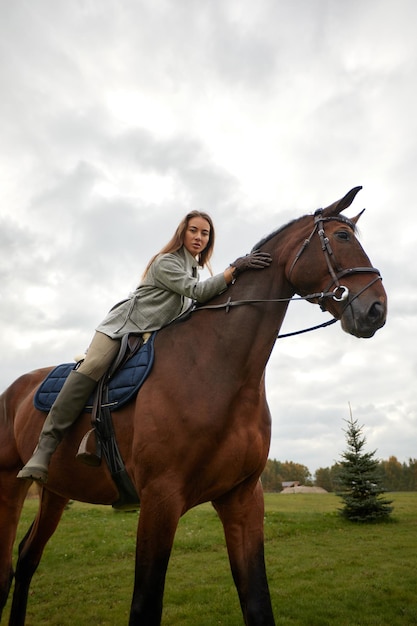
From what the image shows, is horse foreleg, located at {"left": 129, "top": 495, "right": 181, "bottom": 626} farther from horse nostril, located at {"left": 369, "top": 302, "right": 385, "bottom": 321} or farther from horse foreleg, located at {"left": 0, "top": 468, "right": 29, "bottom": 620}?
horse foreleg, located at {"left": 0, "top": 468, "right": 29, "bottom": 620}

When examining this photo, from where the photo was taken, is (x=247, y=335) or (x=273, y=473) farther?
(x=273, y=473)

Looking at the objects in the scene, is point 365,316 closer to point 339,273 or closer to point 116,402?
point 339,273

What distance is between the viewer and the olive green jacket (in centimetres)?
411

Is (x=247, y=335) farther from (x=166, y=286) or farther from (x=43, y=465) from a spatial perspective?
(x=43, y=465)

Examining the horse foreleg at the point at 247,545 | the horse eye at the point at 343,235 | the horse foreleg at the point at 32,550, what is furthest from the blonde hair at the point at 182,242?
the horse foreleg at the point at 32,550

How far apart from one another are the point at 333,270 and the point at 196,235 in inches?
59.4

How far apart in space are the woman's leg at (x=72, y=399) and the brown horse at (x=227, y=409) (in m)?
0.18

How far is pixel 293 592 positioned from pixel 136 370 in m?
6.23

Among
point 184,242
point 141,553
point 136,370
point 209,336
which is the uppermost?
point 184,242

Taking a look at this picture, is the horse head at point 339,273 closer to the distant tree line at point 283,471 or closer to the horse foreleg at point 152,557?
the horse foreleg at point 152,557

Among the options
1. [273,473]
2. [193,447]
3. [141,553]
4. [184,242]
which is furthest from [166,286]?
[273,473]

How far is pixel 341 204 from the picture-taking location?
13.1ft

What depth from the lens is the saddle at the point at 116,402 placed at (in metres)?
3.91

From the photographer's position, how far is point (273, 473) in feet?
195
